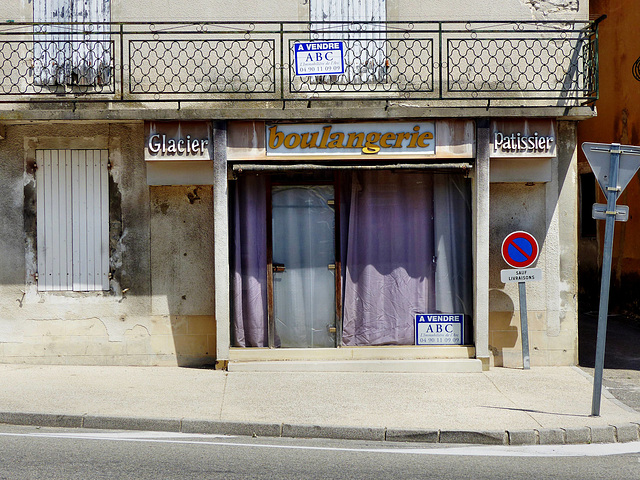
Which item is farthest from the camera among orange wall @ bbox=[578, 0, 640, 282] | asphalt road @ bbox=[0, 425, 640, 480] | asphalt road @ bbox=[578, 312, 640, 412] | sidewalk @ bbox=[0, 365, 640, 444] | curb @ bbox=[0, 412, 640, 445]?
orange wall @ bbox=[578, 0, 640, 282]

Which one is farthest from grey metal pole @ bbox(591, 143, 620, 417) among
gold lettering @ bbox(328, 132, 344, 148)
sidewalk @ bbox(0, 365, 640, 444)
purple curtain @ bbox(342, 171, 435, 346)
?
gold lettering @ bbox(328, 132, 344, 148)

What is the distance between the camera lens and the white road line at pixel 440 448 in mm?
6898

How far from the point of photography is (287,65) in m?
10.8

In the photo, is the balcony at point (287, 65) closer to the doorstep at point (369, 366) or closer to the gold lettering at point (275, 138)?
the gold lettering at point (275, 138)

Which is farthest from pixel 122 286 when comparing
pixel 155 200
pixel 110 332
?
pixel 155 200

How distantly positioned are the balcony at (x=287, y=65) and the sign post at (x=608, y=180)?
3015 mm

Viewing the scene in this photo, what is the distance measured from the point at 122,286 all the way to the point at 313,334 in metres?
2.88

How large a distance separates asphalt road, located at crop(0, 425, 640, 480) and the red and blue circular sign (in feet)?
11.6

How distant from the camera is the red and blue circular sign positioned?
34.2 feet

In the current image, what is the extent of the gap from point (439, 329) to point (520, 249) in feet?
5.41

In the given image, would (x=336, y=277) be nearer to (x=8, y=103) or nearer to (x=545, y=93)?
(x=545, y=93)

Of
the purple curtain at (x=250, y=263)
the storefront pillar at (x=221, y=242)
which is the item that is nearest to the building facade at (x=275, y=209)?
the purple curtain at (x=250, y=263)

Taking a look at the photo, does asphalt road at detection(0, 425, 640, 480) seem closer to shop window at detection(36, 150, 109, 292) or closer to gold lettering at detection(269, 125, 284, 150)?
shop window at detection(36, 150, 109, 292)

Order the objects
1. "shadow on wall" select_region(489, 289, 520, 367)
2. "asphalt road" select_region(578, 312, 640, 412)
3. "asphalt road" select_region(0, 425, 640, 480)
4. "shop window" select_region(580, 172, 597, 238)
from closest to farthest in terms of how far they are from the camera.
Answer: "asphalt road" select_region(0, 425, 640, 480) < "asphalt road" select_region(578, 312, 640, 412) < "shadow on wall" select_region(489, 289, 520, 367) < "shop window" select_region(580, 172, 597, 238)
